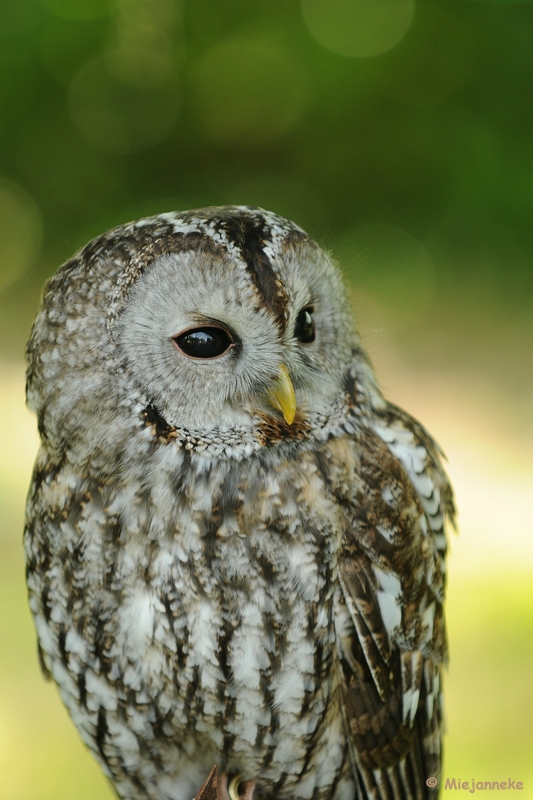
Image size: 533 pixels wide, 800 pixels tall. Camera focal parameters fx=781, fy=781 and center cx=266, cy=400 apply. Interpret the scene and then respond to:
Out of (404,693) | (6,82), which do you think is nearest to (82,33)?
(6,82)

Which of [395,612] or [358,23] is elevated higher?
[358,23]

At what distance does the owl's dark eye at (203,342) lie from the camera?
1.04 m

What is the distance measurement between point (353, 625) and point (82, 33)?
3648mm

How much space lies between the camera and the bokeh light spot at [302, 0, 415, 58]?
400 centimetres

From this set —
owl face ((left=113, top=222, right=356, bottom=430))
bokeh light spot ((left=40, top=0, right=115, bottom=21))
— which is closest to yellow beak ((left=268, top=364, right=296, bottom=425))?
owl face ((left=113, top=222, right=356, bottom=430))

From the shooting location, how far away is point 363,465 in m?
1.20

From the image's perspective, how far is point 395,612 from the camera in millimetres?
1237

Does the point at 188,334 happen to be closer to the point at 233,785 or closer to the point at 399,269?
the point at 233,785

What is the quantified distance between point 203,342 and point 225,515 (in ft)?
0.85

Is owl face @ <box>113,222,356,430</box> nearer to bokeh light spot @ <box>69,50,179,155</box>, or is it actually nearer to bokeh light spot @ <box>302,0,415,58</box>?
bokeh light spot @ <box>302,0,415,58</box>

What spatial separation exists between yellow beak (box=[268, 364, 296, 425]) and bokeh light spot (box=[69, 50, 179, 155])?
3604 millimetres

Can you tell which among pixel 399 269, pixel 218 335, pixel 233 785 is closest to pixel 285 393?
pixel 218 335

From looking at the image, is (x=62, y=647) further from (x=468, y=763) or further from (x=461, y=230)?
(x=461, y=230)

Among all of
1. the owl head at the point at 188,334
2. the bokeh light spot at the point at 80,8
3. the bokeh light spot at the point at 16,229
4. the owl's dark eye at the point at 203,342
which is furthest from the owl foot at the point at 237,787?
the bokeh light spot at the point at 80,8
